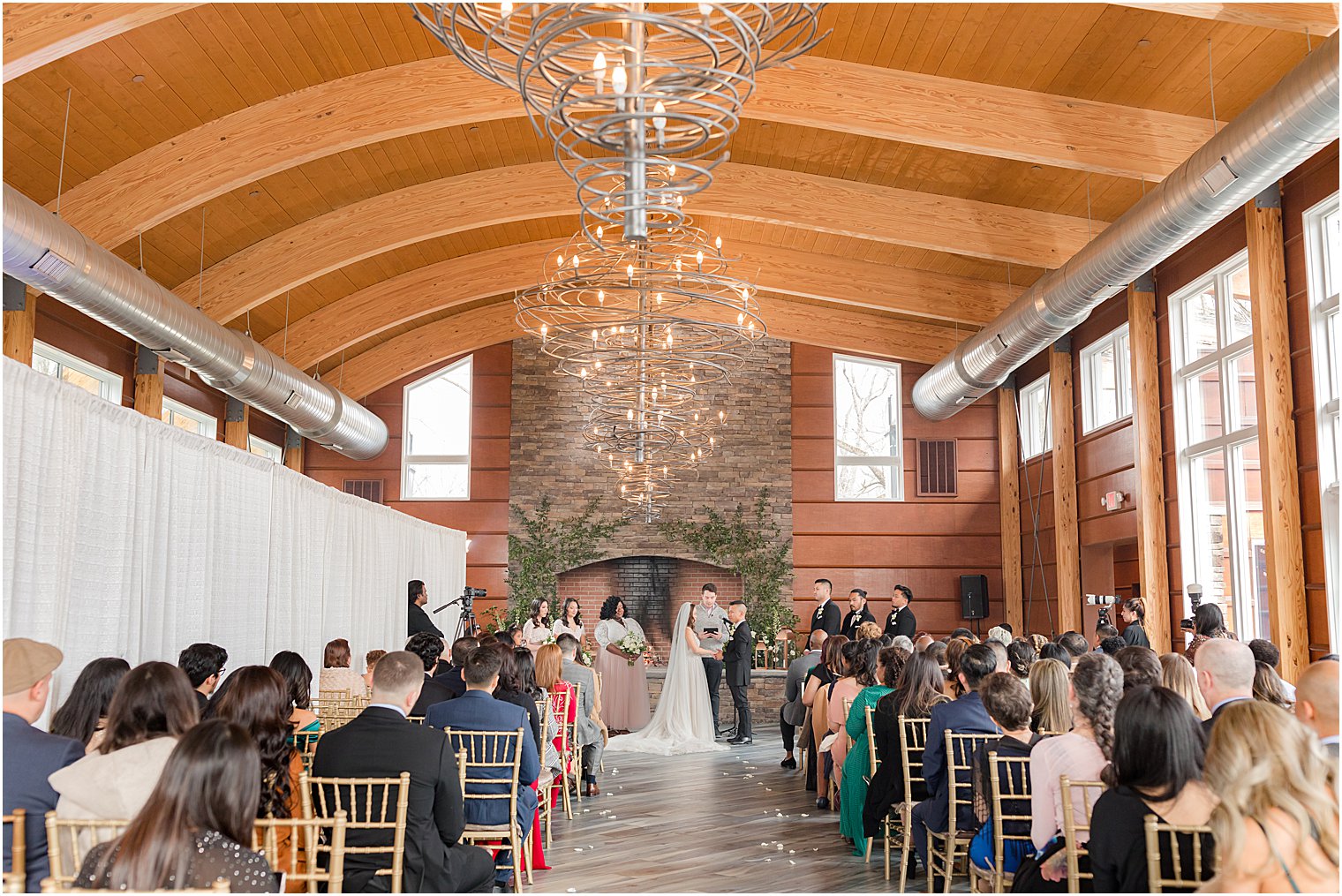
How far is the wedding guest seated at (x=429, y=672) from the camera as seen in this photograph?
233 inches

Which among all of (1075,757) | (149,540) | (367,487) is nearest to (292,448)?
(367,487)

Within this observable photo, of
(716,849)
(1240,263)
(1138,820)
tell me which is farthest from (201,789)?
(1240,263)

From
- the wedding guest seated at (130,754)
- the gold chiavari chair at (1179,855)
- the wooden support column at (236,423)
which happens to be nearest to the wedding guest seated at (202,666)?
the wedding guest seated at (130,754)

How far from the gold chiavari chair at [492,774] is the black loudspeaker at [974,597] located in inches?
414

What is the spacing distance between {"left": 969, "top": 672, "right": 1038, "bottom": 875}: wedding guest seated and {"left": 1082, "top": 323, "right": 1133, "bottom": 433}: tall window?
A: 7.45 metres

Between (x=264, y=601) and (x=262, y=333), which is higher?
(x=262, y=333)

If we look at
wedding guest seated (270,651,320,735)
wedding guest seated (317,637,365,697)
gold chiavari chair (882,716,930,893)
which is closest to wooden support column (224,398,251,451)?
wedding guest seated (317,637,365,697)

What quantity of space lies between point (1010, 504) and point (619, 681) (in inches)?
241

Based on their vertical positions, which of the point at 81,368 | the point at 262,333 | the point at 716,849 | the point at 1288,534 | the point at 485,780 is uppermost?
the point at 262,333

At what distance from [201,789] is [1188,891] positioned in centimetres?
254

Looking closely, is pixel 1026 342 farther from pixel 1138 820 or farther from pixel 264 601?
pixel 1138 820

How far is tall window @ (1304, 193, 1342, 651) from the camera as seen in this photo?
7625 millimetres

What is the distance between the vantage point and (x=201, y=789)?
231 cm

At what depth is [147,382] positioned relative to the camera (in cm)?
1141
